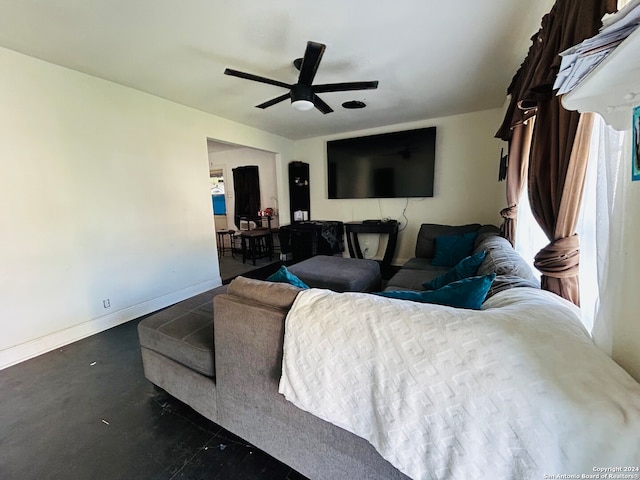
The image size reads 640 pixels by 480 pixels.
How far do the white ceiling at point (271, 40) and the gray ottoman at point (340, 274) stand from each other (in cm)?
191

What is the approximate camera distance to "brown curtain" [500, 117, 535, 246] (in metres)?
2.21

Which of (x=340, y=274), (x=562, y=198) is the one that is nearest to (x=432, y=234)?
(x=340, y=274)

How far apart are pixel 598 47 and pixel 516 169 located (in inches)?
84.8

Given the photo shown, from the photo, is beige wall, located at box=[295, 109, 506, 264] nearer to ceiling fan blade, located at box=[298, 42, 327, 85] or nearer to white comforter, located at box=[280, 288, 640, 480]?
ceiling fan blade, located at box=[298, 42, 327, 85]

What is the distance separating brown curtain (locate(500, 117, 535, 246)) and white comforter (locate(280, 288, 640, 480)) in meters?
1.79

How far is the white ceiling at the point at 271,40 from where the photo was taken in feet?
5.34

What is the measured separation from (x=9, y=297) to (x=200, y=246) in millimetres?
1794

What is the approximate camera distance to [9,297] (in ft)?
6.88

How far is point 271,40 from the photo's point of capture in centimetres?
194

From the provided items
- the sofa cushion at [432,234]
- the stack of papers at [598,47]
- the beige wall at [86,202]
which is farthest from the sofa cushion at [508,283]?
the beige wall at [86,202]

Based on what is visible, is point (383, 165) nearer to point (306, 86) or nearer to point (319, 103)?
point (319, 103)

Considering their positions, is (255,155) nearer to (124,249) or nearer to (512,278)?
(124,249)

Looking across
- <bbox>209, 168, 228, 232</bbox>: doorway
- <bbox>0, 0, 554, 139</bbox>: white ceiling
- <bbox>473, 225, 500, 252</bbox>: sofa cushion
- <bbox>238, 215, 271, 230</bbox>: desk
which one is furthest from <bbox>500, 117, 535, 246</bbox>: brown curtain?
<bbox>209, 168, 228, 232</bbox>: doorway

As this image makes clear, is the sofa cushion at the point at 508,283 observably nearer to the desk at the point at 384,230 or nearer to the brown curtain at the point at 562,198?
the brown curtain at the point at 562,198
